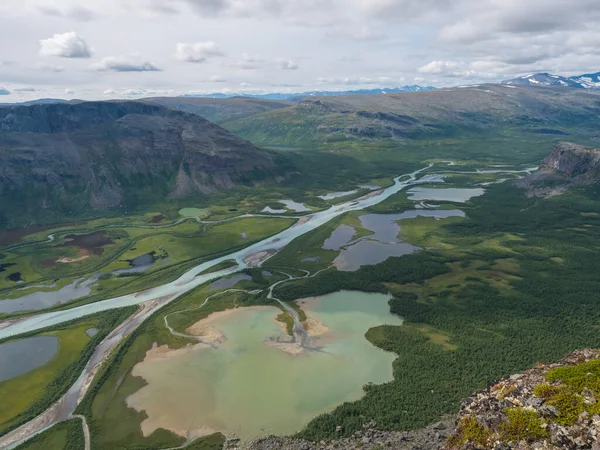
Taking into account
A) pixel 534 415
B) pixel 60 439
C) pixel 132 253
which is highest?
pixel 534 415

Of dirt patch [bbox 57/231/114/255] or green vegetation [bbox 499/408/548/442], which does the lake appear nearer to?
green vegetation [bbox 499/408/548/442]

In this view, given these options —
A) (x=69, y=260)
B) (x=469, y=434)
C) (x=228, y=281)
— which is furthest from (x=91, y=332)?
(x=469, y=434)

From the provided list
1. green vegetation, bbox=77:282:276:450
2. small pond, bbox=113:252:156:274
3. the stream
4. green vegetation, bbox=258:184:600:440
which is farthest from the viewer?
small pond, bbox=113:252:156:274

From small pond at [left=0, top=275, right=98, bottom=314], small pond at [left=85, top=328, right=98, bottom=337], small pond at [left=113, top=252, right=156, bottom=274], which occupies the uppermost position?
small pond at [left=113, top=252, right=156, bottom=274]

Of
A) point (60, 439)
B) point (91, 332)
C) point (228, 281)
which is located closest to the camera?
point (60, 439)

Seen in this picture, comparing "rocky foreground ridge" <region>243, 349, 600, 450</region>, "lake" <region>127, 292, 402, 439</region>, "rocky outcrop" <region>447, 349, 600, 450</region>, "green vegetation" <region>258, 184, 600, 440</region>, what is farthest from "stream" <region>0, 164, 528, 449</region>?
"rocky outcrop" <region>447, 349, 600, 450</region>

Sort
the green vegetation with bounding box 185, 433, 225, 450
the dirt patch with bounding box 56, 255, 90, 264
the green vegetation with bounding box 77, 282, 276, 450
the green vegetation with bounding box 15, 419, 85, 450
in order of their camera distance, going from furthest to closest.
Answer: the dirt patch with bounding box 56, 255, 90, 264, the green vegetation with bounding box 77, 282, 276, 450, the green vegetation with bounding box 15, 419, 85, 450, the green vegetation with bounding box 185, 433, 225, 450

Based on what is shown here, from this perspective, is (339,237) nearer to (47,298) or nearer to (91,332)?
(91,332)
